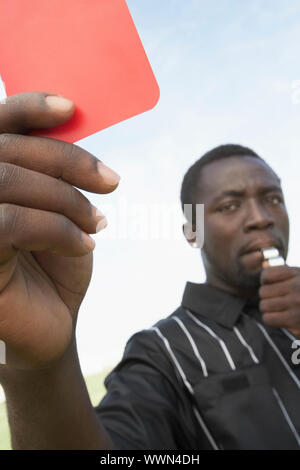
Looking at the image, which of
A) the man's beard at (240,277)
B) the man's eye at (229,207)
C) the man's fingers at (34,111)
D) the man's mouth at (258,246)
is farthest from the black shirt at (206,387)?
the man's fingers at (34,111)

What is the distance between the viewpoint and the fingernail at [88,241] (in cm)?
62

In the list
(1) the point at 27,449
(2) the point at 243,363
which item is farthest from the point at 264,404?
(1) the point at 27,449

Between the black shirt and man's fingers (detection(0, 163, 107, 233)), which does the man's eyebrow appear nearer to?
the black shirt

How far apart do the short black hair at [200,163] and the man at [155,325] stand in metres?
0.01

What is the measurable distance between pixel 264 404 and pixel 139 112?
1.25 meters

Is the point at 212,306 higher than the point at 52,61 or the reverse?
the reverse

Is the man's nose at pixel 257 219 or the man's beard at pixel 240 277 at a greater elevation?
the man's nose at pixel 257 219

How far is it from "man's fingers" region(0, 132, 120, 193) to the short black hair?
1724 mm

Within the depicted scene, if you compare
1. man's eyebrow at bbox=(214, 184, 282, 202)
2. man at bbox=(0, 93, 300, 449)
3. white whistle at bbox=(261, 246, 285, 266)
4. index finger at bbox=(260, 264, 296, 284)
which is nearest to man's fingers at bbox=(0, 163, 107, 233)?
man at bbox=(0, 93, 300, 449)

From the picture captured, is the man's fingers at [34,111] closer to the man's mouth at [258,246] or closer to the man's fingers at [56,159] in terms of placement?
the man's fingers at [56,159]

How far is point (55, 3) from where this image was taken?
2.11 feet

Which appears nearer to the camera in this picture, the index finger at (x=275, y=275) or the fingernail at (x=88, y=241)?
the fingernail at (x=88, y=241)

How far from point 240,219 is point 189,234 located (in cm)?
48
